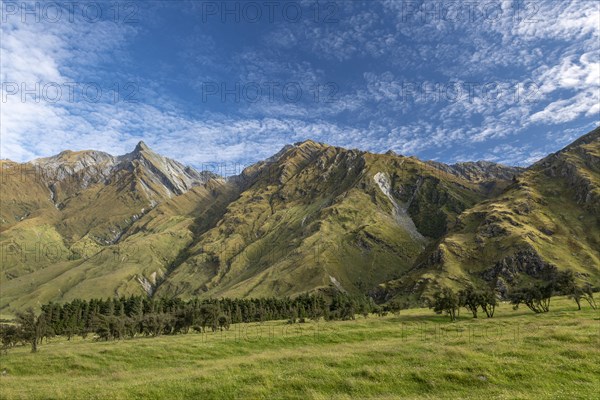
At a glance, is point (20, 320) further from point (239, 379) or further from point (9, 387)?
point (239, 379)

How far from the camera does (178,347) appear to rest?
71.1 meters

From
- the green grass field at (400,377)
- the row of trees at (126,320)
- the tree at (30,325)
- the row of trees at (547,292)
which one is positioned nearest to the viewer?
the green grass field at (400,377)

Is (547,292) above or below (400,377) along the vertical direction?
below

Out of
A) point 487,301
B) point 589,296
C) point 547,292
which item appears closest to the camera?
point 547,292

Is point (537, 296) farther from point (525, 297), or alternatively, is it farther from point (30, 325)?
point (30, 325)

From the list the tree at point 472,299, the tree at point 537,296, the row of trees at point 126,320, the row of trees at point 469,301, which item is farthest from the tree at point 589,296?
the row of trees at point 126,320

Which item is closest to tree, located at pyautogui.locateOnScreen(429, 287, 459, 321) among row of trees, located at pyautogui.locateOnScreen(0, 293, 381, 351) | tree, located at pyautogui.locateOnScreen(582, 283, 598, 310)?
tree, located at pyautogui.locateOnScreen(582, 283, 598, 310)

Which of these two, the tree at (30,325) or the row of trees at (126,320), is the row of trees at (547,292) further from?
the tree at (30,325)

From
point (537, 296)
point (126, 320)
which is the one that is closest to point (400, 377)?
point (537, 296)

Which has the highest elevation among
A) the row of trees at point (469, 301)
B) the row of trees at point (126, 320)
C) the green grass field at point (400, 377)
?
the green grass field at point (400, 377)

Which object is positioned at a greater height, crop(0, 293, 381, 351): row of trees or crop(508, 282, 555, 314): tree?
crop(508, 282, 555, 314): tree

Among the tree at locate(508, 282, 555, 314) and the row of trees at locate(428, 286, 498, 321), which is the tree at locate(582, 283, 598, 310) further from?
the row of trees at locate(428, 286, 498, 321)

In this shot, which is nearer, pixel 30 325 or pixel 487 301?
pixel 30 325

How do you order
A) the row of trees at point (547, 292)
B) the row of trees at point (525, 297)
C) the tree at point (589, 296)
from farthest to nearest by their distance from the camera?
the row of trees at point (525, 297)
the row of trees at point (547, 292)
the tree at point (589, 296)
